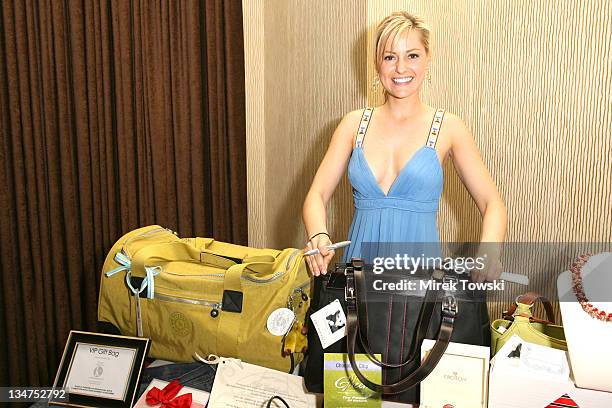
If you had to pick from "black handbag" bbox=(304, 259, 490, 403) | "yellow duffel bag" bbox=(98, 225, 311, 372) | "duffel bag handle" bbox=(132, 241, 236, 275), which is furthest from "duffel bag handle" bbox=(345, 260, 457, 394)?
"duffel bag handle" bbox=(132, 241, 236, 275)

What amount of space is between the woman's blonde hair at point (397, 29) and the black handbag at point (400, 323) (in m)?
0.66

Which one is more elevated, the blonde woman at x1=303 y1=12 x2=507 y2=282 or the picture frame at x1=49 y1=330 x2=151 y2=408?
the blonde woman at x1=303 y1=12 x2=507 y2=282

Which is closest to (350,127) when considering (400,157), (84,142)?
(400,157)

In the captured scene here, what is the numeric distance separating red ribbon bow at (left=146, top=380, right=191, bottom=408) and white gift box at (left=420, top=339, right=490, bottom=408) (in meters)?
0.52

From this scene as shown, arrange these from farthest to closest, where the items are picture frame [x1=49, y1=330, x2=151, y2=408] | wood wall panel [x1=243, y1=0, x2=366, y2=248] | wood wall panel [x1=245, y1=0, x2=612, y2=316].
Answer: wood wall panel [x1=243, y1=0, x2=366, y2=248] < wood wall panel [x1=245, y1=0, x2=612, y2=316] < picture frame [x1=49, y1=330, x2=151, y2=408]

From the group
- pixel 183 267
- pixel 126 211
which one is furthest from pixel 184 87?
pixel 183 267

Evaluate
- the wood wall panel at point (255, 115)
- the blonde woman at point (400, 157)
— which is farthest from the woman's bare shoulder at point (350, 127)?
the wood wall panel at point (255, 115)

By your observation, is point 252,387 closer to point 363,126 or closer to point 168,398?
point 168,398

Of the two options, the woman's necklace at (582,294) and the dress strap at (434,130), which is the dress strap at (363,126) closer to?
the dress strap at (434,130)

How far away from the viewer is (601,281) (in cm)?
106

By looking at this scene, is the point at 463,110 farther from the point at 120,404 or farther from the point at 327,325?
the point at 120,404

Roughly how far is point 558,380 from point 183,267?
0.96 metres

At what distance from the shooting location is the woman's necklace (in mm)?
1023

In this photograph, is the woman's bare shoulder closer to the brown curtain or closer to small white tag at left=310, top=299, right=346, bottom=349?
small white tag at left=310, top=299, right=346, bottom=349
